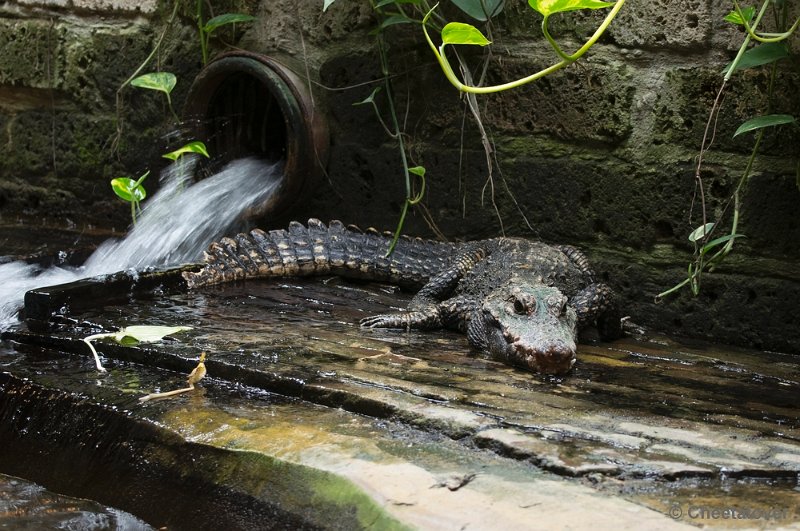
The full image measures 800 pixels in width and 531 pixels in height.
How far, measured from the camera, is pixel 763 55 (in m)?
3.35

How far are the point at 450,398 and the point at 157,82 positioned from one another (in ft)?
9.63

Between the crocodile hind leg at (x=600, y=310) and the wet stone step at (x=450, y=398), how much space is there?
0.27 feet

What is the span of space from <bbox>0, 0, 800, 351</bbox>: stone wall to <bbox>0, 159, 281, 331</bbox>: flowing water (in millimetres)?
227

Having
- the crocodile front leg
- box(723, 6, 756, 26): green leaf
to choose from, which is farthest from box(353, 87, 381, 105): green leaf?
box(723, 6, 756, 26): green leaf

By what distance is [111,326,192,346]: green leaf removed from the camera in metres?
3.05

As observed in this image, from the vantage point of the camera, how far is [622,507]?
1.91 meters

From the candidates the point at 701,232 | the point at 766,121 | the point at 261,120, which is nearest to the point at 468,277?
the point at 701,232

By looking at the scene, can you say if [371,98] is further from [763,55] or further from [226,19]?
[763,55]

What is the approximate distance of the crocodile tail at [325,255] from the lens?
4316 millimetres

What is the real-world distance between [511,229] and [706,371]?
1393 mm

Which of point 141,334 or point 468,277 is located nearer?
point 141,334

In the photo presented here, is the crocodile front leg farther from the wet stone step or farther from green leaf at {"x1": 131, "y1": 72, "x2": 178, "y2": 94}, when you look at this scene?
green leaf at {"x1": 131, "y1": 72, "x2": 178, "y2": 94}

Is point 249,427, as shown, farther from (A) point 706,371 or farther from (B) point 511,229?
(B) point 511,229

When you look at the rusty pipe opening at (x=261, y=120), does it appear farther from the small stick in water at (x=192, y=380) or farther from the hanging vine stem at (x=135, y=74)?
the small stick in water at (x=192, y=380)
